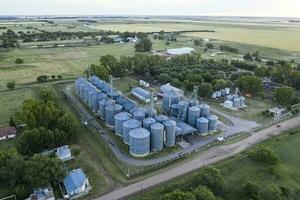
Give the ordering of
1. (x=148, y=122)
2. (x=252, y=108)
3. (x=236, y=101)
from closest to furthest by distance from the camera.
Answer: (x=148, y=122) → (x=236, y=101) → (x=252, y=108)

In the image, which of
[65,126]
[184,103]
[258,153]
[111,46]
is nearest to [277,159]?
[258,153]

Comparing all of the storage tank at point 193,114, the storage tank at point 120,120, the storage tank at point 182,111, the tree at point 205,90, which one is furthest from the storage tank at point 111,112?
the tree at point 205,90

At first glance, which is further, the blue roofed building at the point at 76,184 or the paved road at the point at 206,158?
the paved road at the point at 206,158

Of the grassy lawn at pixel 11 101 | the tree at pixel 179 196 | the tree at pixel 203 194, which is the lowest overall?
the grassy lawn at pixel 11 101

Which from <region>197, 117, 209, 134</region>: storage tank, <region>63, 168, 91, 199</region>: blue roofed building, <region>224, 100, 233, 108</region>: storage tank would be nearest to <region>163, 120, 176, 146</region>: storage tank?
<region>197, 117, 209, 134</region>: storage tank

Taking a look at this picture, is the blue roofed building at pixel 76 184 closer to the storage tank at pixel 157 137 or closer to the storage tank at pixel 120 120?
the storage tank at pixel 157 137

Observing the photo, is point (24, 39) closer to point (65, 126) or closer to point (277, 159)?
point (65, 126)

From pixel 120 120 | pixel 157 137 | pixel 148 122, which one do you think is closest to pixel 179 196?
pixel 157 137

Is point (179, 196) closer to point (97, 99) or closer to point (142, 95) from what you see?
point (97, 99)
